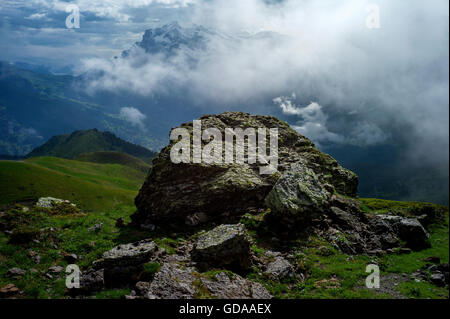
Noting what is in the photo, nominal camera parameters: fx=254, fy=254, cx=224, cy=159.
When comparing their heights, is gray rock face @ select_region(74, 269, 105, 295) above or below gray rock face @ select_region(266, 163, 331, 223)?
below

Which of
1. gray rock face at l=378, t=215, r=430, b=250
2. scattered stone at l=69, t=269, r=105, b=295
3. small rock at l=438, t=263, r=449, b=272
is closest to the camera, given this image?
scattered stone at l=69, t=269, r=105, b=295

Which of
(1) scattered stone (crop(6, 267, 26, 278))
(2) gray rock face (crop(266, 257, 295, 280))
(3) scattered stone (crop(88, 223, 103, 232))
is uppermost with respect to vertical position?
(3) scattered stone (crop(88, 223, 103, 232))

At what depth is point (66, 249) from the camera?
19859 mm

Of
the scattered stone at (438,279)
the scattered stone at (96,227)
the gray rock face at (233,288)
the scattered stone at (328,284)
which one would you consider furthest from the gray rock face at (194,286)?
the scattered stone at (438,279)

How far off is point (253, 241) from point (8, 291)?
17.3 meters

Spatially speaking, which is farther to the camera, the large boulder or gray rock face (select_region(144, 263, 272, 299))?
the large boulder

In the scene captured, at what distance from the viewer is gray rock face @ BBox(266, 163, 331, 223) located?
24266 millimetres

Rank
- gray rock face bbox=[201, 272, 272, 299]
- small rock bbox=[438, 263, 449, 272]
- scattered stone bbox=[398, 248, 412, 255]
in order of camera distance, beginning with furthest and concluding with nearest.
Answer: scattered stone bbox=[398, 248, 412, 255]
small rock bbox=[438, 263, 449, 272]
gray rock face bbox=[201, 272, 272, 299]

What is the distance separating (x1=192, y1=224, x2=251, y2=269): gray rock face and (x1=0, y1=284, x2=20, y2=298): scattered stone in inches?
418

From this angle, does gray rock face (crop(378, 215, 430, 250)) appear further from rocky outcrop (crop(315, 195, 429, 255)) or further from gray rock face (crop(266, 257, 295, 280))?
gray rock face (crop(266, 257, 295, 280))

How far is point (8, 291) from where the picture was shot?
14.5 m

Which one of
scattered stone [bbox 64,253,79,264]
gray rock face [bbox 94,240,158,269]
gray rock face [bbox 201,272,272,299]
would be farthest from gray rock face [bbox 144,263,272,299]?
scattered stone [bbox 64,253,79,264]
